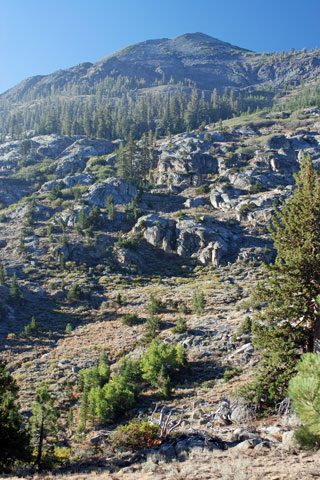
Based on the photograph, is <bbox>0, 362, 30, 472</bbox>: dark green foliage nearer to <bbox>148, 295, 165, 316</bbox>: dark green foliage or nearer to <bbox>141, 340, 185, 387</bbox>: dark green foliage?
<bbox>141, 340, 185, 387</bbox>: dark green foliage

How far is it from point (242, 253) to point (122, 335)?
31.1 m

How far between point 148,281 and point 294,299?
3785cm

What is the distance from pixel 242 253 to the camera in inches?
2115

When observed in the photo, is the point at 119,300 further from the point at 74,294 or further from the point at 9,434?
the point at 9,434

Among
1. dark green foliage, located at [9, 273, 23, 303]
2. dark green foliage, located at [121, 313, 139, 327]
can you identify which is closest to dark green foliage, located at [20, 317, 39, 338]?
dark green foliage, located at [9, 273, 23, 303]

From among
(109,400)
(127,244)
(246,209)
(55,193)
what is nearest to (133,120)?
(55,193)

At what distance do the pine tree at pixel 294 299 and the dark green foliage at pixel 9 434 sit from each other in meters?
9.94

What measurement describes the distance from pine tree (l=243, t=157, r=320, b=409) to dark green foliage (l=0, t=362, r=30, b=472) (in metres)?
9.94

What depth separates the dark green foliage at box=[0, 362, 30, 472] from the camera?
11.1m

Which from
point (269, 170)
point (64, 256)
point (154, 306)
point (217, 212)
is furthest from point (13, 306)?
point (269, 170)

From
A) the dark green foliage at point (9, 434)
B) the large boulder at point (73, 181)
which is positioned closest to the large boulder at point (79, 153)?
the large boulder at point (73, 181)

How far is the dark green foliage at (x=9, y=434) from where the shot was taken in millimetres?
11109

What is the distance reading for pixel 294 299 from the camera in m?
12.4

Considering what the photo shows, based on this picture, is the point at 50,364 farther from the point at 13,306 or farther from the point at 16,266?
the point at 16,266
